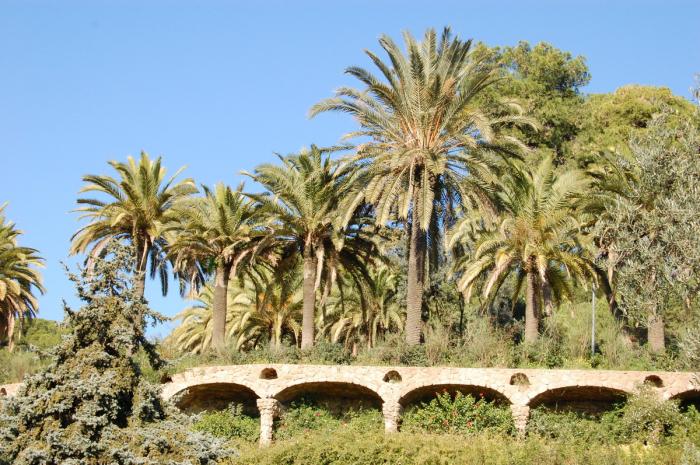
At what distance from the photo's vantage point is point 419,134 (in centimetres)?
2531

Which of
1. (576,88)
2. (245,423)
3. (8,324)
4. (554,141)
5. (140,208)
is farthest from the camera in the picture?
(576,88)

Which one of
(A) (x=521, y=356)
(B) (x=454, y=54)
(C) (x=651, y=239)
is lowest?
(A) (x=521, y=356)

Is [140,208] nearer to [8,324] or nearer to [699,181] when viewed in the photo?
[8,324]

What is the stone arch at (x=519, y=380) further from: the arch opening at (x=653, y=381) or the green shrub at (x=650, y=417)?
the arch opening at (x=653, y=381)

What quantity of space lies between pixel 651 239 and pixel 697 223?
1.32 metres

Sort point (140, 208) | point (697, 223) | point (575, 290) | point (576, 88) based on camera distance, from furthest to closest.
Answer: point (576, 88) → point (575, 290) → point (140, 208) → point (697, 223)

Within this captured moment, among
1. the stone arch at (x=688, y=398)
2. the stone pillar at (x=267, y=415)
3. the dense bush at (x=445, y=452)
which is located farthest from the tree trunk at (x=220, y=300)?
the stone arch at (x=688, y=398)

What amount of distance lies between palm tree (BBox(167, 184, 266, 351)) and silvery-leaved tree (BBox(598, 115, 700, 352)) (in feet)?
34.8

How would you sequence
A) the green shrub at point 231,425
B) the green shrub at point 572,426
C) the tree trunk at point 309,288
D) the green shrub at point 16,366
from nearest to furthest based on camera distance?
the green shrub at point 572,426
the green shrub at point 231,425
the tree trunk at point 309,288
the green shrub at point 16,366

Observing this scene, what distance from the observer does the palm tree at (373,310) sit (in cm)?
3469

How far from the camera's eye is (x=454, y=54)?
25469mm

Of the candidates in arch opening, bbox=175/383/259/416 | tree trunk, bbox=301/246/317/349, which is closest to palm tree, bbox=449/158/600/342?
tree trunk, bbox=301/246/317/349

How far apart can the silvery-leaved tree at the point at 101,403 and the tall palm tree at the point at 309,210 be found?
7596 mm

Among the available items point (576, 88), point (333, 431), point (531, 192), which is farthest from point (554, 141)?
point (333, 431)
